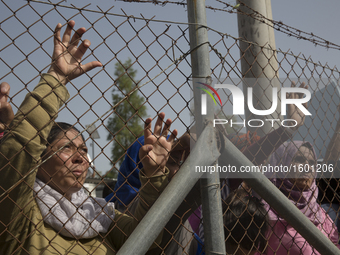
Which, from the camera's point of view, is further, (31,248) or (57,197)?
(57,197)

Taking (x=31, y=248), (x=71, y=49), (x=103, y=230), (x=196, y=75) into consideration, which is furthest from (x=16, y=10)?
(x=103, y=230)

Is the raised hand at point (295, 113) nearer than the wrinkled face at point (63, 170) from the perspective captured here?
No

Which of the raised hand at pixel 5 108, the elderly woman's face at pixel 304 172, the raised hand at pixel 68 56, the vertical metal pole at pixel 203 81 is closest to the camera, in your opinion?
the raised hand at pixel 5 108

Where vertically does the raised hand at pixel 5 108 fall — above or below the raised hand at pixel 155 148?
below

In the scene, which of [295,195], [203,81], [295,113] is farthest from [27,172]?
[295,195]

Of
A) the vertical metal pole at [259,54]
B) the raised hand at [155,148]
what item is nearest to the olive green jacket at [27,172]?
the raised hand at [155,148]

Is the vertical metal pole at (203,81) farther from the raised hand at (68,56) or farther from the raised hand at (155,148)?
the raised hand at (68,56)

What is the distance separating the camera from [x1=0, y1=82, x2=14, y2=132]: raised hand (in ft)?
4.31

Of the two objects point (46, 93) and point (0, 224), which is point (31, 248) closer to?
point (0, 224)

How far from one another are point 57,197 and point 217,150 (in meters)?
0.82

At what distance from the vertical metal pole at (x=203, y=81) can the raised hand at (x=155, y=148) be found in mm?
175

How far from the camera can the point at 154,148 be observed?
64.4 inches

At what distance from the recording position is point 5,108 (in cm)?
136

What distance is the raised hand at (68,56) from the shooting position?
1440 millimetres
